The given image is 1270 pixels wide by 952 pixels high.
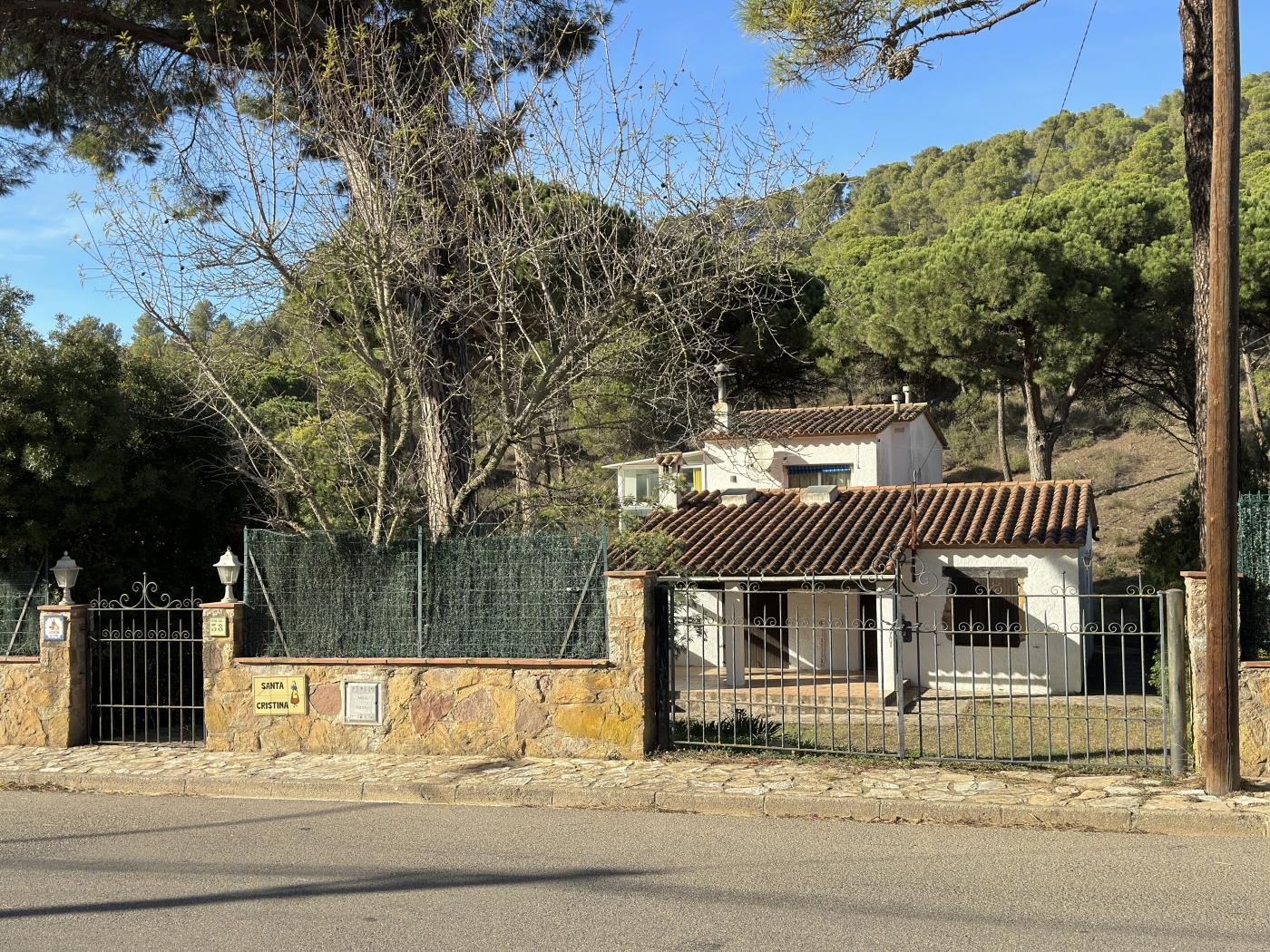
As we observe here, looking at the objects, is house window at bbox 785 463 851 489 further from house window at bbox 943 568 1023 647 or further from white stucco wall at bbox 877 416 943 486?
house window at bbox 943 568 1023 647

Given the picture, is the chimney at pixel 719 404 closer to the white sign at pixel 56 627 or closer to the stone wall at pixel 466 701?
the stone wall at pixel 466 701

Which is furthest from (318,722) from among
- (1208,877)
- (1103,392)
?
(1103,392)

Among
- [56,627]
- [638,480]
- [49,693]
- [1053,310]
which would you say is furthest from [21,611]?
[1053,310]

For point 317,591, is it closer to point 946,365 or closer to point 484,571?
point 484,571

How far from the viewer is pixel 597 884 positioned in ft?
22.1

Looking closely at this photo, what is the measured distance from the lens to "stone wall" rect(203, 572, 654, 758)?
10.6 metres

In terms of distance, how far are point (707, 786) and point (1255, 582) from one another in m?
4.90

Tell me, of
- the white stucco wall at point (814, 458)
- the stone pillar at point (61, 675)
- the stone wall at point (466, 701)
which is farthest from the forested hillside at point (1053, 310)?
the stone pillar at point (61, 675)

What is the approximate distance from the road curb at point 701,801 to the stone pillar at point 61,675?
1290 mm

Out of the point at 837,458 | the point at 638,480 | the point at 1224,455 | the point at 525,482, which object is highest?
the point at 837,458

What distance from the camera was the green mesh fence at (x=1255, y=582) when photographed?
9469mm

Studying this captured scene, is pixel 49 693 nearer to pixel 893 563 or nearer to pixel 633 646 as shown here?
pixel 633 646

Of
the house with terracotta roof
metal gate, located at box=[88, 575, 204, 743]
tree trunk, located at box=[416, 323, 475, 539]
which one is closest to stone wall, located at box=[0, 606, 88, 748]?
metal gate, located at box=[88, 575, 204, 743]

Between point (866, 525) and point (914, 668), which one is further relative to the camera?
point (914, 668)
